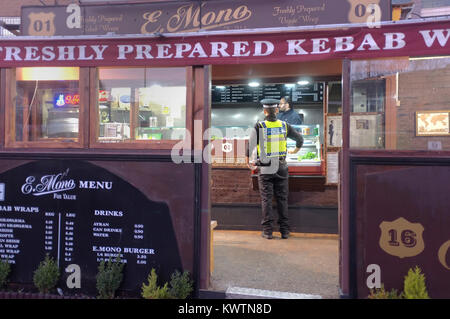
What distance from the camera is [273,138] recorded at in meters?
5.91

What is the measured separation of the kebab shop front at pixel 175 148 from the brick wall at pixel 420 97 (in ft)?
0.06

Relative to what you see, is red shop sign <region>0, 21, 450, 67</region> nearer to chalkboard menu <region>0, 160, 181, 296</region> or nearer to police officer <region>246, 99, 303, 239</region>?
chalkboard menu <region>0, 160, 181, 296</region>

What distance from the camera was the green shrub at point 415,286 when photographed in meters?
3.37

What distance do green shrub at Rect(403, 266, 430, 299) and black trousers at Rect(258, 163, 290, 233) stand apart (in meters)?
2.79

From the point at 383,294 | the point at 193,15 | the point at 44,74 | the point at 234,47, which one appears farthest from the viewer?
the point at 193,15

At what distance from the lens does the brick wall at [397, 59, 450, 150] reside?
3.67 m

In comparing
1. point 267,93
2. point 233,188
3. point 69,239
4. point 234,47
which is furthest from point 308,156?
point 69,239

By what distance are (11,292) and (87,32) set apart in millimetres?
4295

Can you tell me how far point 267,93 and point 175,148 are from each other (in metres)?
4.33

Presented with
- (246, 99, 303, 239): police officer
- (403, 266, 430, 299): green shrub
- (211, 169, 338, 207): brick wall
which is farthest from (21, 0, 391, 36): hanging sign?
(403, 266, 430, 299): green shrub

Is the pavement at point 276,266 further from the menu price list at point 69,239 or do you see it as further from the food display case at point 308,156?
the food display case at point 308,156

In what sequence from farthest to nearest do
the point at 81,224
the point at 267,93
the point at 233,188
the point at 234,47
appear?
1. the point at 267,93
2. the point at 233,188
3. the point at 81,224
4. the point at 234,47

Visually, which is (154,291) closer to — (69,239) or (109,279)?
(109,279)

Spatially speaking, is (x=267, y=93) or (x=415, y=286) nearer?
(x=415, y=286)
